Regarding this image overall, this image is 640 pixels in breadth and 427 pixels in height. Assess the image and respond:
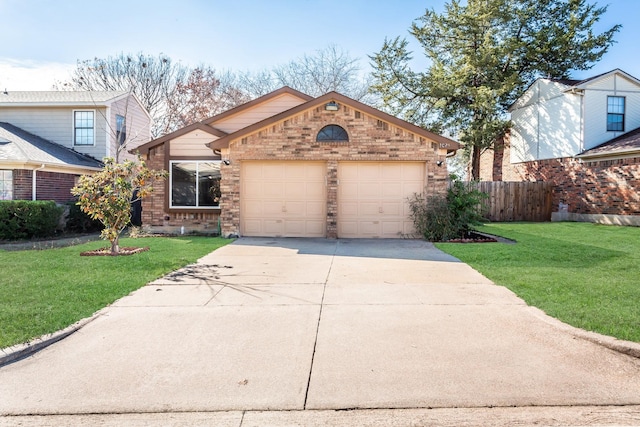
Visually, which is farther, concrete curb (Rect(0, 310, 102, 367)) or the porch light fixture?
the porch light fixture

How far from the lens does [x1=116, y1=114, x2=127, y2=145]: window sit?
829 inches

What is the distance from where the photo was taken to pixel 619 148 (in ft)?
60.2

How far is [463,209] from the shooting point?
1308cm

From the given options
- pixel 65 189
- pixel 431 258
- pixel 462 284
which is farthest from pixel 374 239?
pixel 65 189

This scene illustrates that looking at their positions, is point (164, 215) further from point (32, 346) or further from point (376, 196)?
point (32, 346)

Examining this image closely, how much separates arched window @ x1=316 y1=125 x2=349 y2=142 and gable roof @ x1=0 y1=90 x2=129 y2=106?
38.2 ft

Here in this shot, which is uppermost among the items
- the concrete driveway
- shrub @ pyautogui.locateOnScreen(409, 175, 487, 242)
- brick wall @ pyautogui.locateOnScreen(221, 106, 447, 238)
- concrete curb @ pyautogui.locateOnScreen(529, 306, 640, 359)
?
brick wall @ pyautogui.locateOnScreen(221, 106, 447, 238)

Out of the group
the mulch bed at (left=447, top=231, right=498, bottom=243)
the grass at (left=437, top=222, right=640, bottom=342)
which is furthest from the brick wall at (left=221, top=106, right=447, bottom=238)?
the grass at (left=437, top=222, right=640, bottom=342)

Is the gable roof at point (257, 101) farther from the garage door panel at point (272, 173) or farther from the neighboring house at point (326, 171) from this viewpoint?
the garage door panel at point (272, 173)

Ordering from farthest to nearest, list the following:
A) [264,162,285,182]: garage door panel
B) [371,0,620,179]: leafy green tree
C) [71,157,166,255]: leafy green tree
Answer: [371,0,620,179]: leafy green tree → [264,162,285,182]: garage door panel → [71,157,166,255]: leafy green tree

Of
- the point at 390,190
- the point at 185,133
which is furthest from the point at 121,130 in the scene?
the point at 390,190

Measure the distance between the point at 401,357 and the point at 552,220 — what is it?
67.7 ft

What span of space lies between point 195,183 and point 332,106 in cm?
535

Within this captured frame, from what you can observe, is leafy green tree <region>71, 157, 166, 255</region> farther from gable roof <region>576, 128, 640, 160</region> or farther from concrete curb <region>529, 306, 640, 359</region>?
gable roof <region>576, 128, 640, 160</region>
